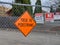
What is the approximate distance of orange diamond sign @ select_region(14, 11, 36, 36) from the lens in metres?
7.66

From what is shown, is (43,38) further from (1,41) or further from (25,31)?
(25,31)

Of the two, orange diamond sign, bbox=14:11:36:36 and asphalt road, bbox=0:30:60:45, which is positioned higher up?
orange diamond sign, bbox=14:11:36:36

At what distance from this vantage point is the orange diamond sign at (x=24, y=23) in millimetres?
7656

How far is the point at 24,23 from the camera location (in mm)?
7777

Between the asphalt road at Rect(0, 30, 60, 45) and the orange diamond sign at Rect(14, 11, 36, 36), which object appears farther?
the asphalt road at Rect(0, 30, 60, 45)

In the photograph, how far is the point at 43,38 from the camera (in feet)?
36.9

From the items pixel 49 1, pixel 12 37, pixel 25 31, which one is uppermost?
pixel 25 31

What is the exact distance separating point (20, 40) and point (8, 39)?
1.32 feet

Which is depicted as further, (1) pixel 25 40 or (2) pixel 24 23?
(1) pixel 25 40

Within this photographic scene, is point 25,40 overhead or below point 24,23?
below

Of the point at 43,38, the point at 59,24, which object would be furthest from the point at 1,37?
the point at 59,24

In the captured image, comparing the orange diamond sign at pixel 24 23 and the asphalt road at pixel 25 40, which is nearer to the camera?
the orange diamond sign at pixel 24 23

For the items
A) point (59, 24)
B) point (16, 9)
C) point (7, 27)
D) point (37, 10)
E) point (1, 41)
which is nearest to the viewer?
point (1, 41)

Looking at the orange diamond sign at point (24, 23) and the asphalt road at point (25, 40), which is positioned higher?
the orange diamond sign at point (24, 23)
